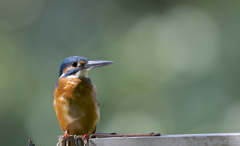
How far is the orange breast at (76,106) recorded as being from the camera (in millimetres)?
2836

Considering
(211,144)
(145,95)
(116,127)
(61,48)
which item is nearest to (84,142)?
(211,144)

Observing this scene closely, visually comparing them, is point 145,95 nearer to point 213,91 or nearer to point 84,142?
point 213,91

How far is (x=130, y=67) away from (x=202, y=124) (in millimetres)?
2032

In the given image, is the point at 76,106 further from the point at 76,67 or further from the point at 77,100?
the point at 76,67

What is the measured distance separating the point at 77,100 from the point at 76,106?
62mm

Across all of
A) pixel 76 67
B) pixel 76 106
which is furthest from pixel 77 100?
pixel 76 67

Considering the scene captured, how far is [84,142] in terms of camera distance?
1839 millimetres

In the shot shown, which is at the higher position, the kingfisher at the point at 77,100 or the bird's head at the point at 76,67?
the bird's head at the point at 76,67

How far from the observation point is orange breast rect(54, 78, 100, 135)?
2836 millimetres

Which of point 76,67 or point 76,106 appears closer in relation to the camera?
point 76,106

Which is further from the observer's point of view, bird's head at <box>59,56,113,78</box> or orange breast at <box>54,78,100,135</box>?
bird's head at <box>59,56,113,78</box>

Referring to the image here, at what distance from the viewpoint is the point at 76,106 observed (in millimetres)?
2834

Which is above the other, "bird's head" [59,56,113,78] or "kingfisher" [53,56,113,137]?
"bird's head" [59,56,113,78]

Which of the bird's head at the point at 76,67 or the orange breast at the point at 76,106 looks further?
the bird's head at the point at 76,67
